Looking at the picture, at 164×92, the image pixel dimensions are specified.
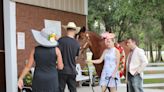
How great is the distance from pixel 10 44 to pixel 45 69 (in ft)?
12.5

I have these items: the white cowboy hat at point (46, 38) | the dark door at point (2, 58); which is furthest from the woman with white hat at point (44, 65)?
the dark door at point (2, 58)

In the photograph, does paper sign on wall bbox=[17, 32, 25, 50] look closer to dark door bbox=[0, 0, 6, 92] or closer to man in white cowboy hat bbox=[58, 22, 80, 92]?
dark door bbox=[0, 0, 6, 92]

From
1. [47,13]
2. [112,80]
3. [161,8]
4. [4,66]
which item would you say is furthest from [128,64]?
[161,8]

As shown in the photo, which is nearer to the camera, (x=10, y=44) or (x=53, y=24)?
(x=10, y=44)

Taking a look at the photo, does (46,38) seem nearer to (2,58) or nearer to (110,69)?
(110,69)

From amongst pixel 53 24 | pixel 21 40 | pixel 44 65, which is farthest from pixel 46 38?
pixel 53 24

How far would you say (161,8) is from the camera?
1659cm

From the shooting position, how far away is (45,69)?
5707 millimetres

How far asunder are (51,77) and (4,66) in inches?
158

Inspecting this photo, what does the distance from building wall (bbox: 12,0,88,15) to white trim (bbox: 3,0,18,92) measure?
497mm

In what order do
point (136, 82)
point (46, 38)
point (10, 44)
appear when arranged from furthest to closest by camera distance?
1. point (10, 44)
2. point (136, 82)
3. point (46, 38)

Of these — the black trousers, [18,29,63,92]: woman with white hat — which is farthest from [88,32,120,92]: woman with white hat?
[18,29,63,92]: woman with white hat

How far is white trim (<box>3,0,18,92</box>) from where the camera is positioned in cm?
925

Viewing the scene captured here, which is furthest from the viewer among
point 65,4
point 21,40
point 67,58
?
point 65,4
